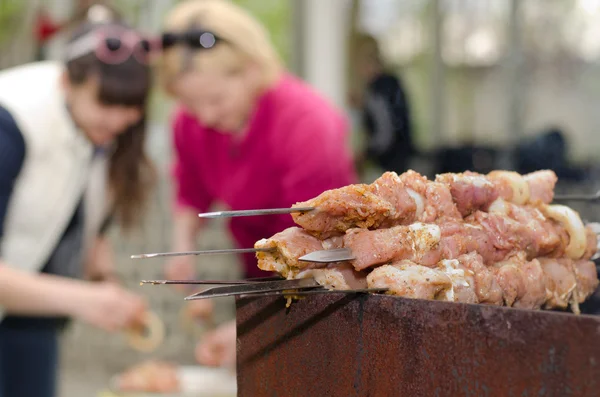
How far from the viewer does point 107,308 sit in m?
2.55

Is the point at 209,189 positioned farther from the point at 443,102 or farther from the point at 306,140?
the point at 443,102

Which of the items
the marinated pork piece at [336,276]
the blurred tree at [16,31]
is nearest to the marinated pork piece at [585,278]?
the marinated pork piece at [336,276]

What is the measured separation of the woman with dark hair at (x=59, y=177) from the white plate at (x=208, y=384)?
0.98 feet

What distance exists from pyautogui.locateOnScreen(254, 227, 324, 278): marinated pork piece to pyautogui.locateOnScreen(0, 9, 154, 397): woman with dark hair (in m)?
1.39

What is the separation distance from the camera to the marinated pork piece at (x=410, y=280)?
3.42 ft

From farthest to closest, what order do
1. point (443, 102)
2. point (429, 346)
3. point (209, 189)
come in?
point (443, 102), point (209, 189), point (429, 346)

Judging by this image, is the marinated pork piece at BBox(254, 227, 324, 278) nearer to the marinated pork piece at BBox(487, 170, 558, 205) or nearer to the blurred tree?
the marinated pork piece at BBox(487, 170, 558, 205)

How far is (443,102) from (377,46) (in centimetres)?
59

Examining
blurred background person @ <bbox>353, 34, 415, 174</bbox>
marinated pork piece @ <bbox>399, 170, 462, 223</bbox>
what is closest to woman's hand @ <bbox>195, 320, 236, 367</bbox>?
marinated pork piece @ <bbox>399, 170, 462, 223</bbox>

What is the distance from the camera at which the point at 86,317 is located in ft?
8.08

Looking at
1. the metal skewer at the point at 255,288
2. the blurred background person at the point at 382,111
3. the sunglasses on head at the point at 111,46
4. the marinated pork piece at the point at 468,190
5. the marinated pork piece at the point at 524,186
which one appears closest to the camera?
the metal skewer at the point at 255,288

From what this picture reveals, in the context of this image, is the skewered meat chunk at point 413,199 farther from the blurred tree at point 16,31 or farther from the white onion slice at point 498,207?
the blurred tree at point 16,31

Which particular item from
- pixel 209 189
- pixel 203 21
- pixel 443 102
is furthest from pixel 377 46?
pixel 203 21

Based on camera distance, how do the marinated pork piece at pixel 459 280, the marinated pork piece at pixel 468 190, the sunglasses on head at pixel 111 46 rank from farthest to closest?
the sunglasses on head at pixel 111 46
the marinated pork piece at pixel 468 190
the marinated pork piece at pixel 459 280
